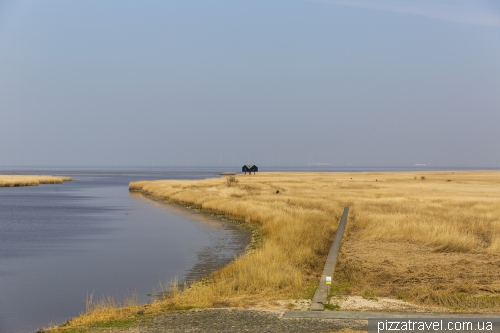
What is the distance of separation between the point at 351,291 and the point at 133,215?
3546 cm

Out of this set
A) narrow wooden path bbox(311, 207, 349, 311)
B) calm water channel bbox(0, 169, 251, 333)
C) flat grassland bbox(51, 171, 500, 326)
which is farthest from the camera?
calm water channel bbox(0, 169, 251, 333)

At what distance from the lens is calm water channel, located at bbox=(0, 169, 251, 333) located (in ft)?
57.2

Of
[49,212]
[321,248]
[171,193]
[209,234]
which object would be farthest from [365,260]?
[171,193]

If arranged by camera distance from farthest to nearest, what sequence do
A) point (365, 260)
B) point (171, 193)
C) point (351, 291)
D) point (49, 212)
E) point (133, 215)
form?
1. point (171, 193)
2. point (49, 212)
3. point (133, 215)
4. point (365, 260)
5. point (351, 291)

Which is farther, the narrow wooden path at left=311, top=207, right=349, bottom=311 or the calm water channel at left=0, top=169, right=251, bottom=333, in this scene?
the calm water channel at left=0, top=169, right=251, bottom=333

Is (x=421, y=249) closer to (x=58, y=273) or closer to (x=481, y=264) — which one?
(x=481, y=264)

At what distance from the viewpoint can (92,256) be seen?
2666 cm

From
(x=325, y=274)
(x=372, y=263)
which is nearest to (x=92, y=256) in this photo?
(x=372, y=263)

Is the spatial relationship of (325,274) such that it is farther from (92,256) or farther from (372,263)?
(92,256)

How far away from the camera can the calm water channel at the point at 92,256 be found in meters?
17.4

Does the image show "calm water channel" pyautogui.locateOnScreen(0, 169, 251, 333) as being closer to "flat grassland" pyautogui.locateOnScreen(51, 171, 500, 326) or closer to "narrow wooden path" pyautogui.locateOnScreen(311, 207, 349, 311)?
"flat grassland" pyautogui.locateOnScreen(51, 171, 500, 326)

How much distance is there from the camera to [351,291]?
14133 mm

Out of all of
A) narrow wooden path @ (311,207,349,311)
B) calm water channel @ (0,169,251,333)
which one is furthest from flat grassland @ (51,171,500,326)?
calm water channel @ (0,169,251,333)

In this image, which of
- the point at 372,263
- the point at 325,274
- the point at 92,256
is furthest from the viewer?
the point at 92,256
